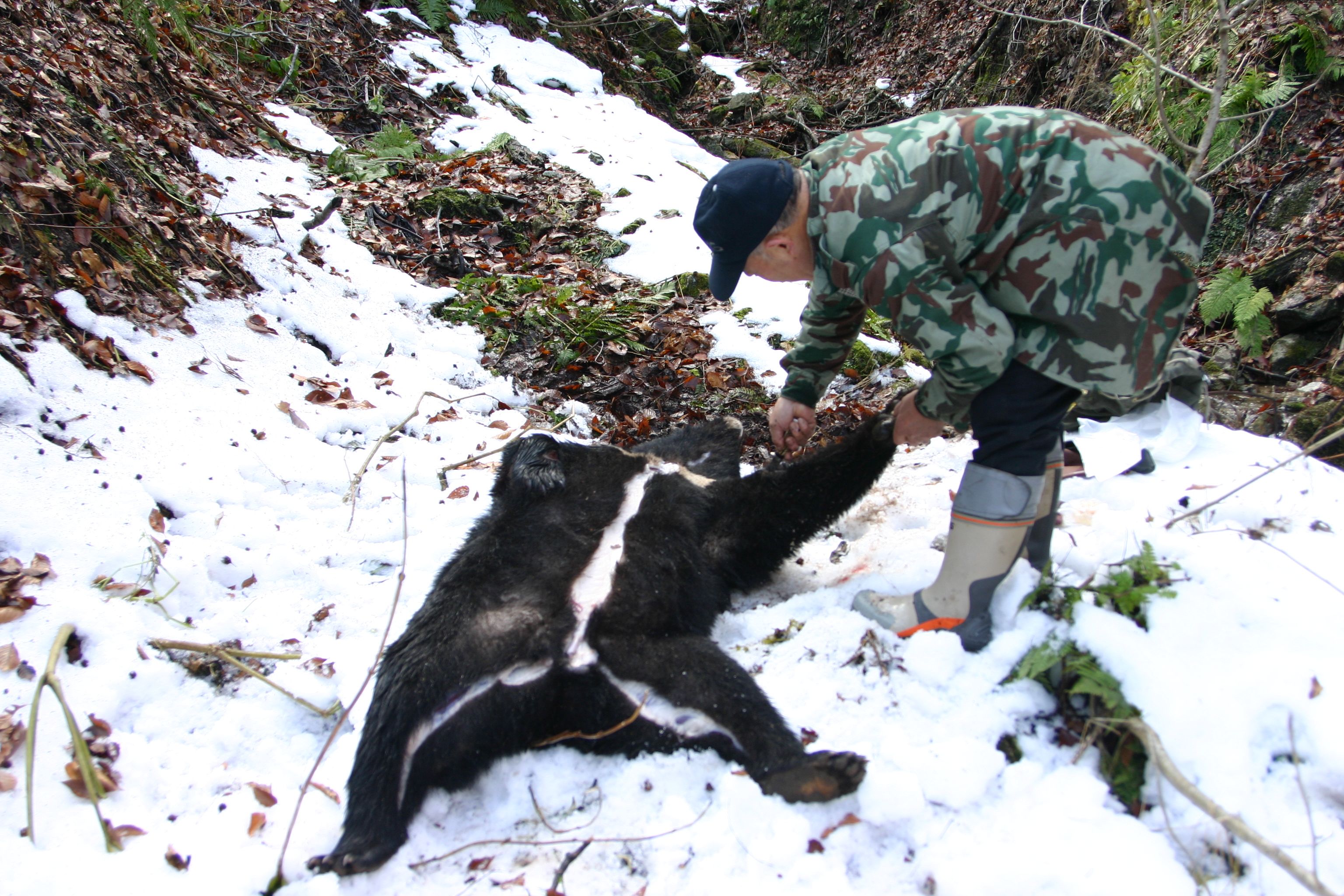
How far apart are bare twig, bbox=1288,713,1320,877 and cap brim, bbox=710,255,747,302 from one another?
2.17m

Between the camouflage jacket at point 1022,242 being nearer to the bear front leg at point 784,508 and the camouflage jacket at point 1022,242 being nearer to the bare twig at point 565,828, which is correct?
the bear front leg at point 784,508

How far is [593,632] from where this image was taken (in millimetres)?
2676

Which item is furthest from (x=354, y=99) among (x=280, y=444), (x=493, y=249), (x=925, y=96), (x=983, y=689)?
(x=983, y=689)

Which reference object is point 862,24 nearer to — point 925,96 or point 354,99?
point 925,96

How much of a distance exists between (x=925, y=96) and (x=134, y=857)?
510 inches

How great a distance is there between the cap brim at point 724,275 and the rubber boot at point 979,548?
1.16 metres

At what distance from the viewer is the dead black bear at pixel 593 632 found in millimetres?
2303

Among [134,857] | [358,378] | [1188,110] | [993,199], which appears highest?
[1188,110]

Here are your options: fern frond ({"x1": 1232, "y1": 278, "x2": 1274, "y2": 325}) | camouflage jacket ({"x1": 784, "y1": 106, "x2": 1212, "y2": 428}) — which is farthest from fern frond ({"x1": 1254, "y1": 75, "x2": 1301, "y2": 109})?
camouflage jacket ({"x1": 784, "y1": 106, "x2": 1212, "y2": 428})

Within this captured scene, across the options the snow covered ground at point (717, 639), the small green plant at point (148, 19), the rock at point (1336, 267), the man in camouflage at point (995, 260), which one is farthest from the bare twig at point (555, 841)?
the small green plant at point (148, 19)

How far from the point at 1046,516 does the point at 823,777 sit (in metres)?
1.41

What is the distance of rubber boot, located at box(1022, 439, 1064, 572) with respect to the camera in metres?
2.70

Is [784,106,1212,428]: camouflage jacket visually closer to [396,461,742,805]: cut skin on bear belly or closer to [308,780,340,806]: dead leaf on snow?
[396,461,742,805]: cut skin on bear belly

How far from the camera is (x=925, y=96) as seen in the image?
1132 centimetres
